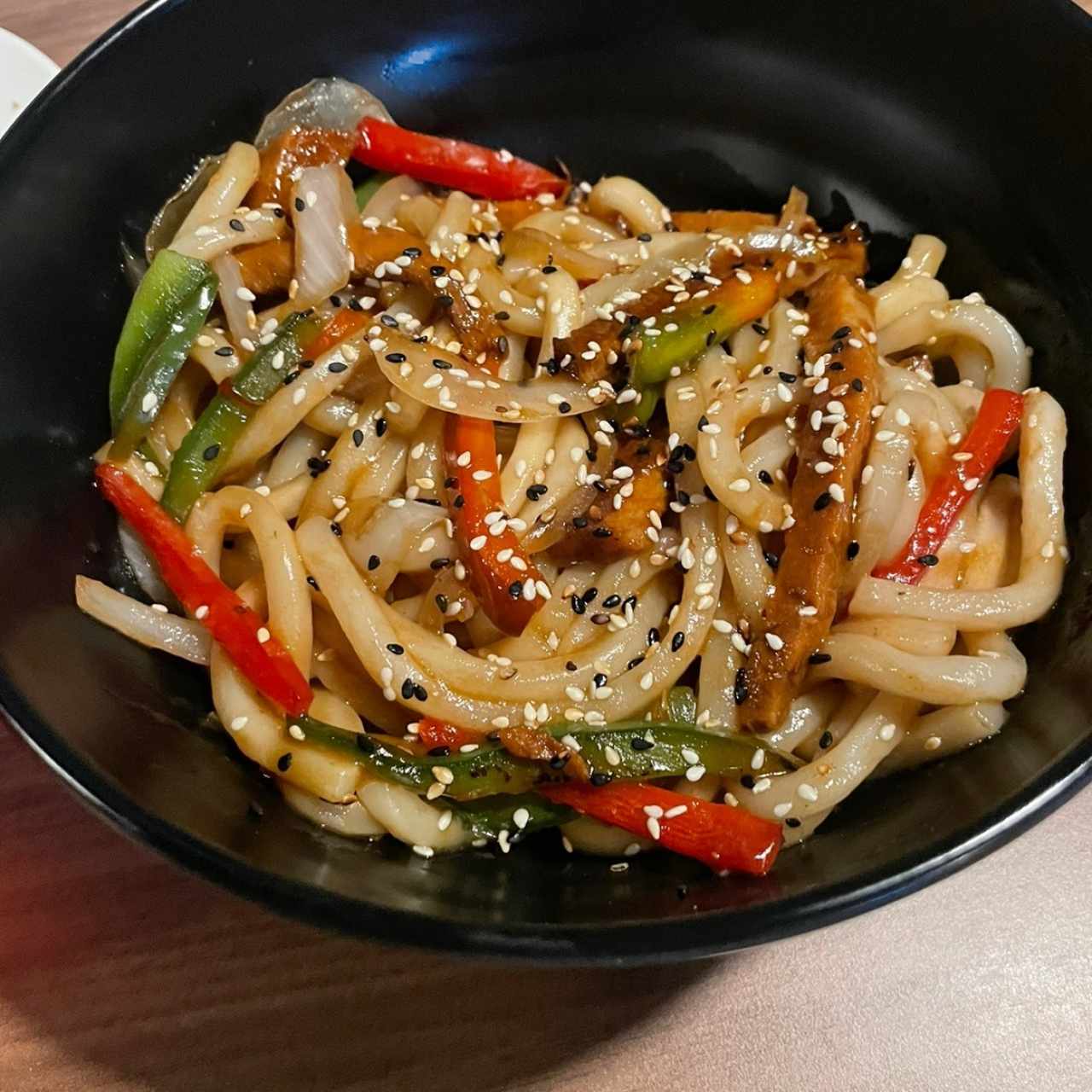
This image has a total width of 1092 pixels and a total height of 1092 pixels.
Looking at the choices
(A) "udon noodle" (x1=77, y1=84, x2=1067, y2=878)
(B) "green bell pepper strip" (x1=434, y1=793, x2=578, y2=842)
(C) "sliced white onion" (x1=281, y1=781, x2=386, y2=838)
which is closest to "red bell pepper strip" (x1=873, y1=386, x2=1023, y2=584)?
(A) "udon noodle" (x1=77, y1=84, x2=1067, y2=878)

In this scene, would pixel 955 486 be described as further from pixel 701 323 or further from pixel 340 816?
pixel 340 816

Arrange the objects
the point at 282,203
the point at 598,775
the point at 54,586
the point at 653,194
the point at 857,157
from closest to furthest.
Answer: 1. the point at 598,775
2. the point at 54,586
3. the point at 282,203
4. the point at 857,157
5. the point at 653,194

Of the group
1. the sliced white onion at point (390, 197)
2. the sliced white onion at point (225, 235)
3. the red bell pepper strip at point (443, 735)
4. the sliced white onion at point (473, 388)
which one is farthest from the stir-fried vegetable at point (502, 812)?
the sliced white onion at point (390, 197)

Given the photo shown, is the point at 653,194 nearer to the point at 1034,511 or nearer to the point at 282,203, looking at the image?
the point at 282,203

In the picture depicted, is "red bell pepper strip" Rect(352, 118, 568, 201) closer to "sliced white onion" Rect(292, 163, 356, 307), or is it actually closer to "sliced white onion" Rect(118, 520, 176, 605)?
"sliced white onion" Rect(292, 163, 356, 307)

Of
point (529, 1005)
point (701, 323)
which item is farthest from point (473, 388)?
point (529, 1005)

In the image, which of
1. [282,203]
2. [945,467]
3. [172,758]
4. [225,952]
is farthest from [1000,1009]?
[282,203]

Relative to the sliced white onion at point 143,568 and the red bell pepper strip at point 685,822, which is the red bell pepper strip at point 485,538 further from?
the sliced white onion at point 143,568

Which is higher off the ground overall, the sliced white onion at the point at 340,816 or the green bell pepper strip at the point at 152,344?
the green bell pepper strip at the point at 152,344
